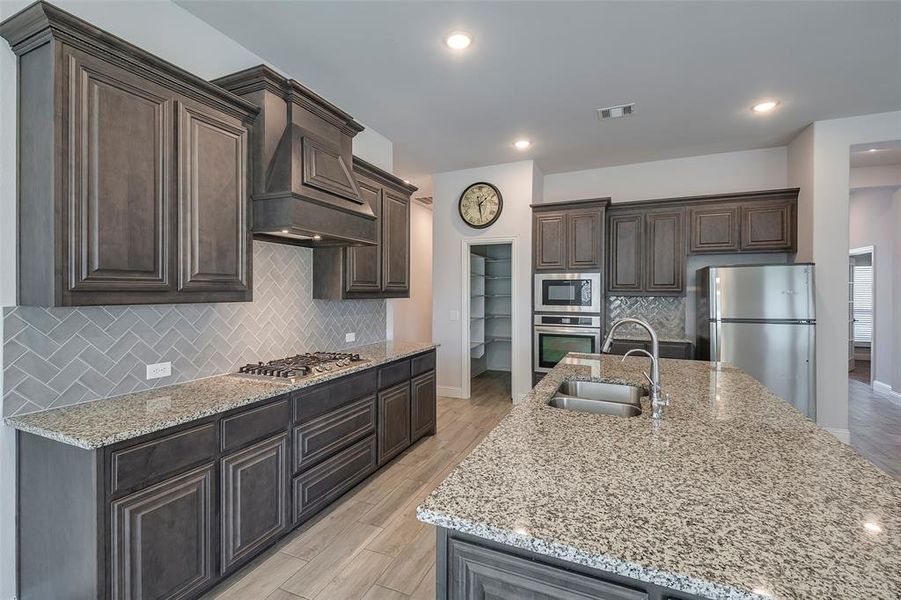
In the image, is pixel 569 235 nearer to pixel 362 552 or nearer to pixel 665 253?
pixel 665 253

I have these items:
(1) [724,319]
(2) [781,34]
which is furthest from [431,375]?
(2) [781,34]

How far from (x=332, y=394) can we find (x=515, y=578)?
1877 millimetres

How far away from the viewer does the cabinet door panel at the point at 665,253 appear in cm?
447

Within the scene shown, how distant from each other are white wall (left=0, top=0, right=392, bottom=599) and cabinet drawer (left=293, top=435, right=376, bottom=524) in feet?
3.82

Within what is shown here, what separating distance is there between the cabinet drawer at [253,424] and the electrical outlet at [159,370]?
1.85ft

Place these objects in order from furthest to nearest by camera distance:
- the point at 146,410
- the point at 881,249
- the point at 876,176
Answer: the point at 881,249
the point at 876,176
the point at 146,410

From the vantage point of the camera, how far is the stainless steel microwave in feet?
15.0

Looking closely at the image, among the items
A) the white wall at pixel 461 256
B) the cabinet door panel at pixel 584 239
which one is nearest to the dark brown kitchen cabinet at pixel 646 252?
the cabinet door panel at pixel 584 239

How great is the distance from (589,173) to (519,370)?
2742 mm

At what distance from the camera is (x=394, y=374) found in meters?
3.23

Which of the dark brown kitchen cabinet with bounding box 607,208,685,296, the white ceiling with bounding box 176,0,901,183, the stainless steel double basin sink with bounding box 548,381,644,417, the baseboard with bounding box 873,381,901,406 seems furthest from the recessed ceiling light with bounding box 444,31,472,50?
the baseboard with bounding box 873,381,901,406

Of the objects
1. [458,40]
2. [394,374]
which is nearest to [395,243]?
[394,374]

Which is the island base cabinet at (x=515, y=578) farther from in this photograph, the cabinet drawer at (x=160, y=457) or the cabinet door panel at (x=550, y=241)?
the cabinet door panel at (x=550, y=241)

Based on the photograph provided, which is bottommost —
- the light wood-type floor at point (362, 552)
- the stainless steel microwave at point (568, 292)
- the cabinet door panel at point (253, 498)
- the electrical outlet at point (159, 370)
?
the light wood-type floor at point (362, 552)
